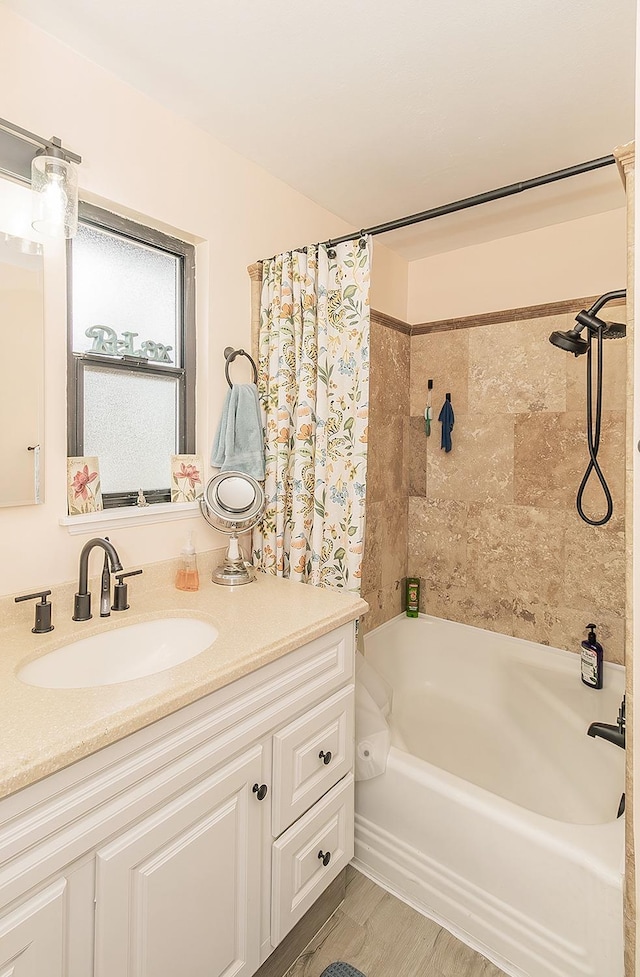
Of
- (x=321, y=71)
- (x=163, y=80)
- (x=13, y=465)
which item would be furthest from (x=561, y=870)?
(x=163, y=80)

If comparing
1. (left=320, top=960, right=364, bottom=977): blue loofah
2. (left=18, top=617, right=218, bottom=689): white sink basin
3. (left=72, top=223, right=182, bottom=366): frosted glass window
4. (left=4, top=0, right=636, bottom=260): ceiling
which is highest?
(left=4, top=0, right=636, bottom=260): ceiling

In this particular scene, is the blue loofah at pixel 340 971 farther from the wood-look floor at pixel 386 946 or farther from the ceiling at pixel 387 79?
the ceiling at pixel 387 79

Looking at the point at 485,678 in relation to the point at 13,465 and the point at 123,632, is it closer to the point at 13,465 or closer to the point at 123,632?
the point at 123,632

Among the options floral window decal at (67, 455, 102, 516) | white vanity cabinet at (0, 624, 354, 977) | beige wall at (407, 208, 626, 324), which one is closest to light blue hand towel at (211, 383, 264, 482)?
floral window decal at (67, 455, 102, 516)

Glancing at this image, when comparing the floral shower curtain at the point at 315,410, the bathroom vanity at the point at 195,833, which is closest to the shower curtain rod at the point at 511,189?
the floral shower curtain at the point at 315,410

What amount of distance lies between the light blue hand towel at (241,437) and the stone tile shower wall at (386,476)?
0.75m

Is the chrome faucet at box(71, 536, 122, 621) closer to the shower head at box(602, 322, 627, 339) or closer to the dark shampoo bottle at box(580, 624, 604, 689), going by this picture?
the shower head at box(602, 322, 627, 339)

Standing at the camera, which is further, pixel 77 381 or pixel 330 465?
pixel 330 465

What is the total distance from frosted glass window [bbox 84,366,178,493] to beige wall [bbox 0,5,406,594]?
0.38 ft

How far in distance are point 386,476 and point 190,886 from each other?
1919 mm

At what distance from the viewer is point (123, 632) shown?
1403 mm

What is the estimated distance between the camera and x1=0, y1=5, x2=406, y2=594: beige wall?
1359mm

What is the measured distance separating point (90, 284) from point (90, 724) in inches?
49.7

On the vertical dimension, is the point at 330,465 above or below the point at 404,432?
below
